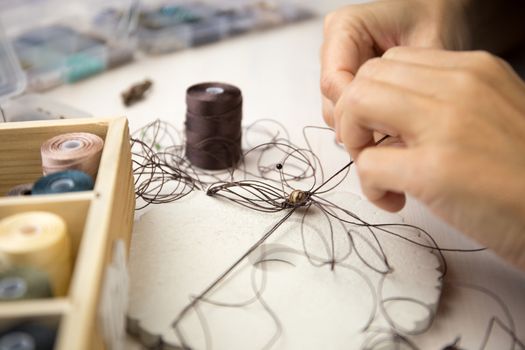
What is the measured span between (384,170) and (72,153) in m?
0.35

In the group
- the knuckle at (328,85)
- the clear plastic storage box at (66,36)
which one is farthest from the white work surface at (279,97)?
the knuckle at (328,85)

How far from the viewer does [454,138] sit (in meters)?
0.49

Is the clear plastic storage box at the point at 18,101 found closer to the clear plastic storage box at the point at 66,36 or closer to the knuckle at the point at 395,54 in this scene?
the clear plastic storage box at the point at 66,36

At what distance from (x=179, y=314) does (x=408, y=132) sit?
0.97 feet

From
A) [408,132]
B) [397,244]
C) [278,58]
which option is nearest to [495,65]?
[408,132]

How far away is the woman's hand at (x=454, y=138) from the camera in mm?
490

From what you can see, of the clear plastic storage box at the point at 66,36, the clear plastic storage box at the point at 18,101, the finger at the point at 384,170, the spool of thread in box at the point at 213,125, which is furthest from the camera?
the clear plastic storage box at the point at 66,36

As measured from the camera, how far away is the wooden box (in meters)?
0.41

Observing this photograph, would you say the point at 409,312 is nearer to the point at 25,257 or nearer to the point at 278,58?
the point at 25,257

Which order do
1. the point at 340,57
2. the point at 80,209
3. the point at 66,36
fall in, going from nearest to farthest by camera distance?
1. the point at 80,209
2. the point at 340,57
3. the point at 66,36

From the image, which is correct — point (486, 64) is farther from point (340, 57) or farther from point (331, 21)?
point (331, 21)

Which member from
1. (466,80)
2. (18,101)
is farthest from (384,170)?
(18,101)

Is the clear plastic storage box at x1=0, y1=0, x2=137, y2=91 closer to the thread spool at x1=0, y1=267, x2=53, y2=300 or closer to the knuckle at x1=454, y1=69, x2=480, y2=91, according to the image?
the thread spool at x1=0, y1=267, x2=53, y2=300

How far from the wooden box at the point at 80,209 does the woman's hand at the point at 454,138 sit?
0.26 metres
